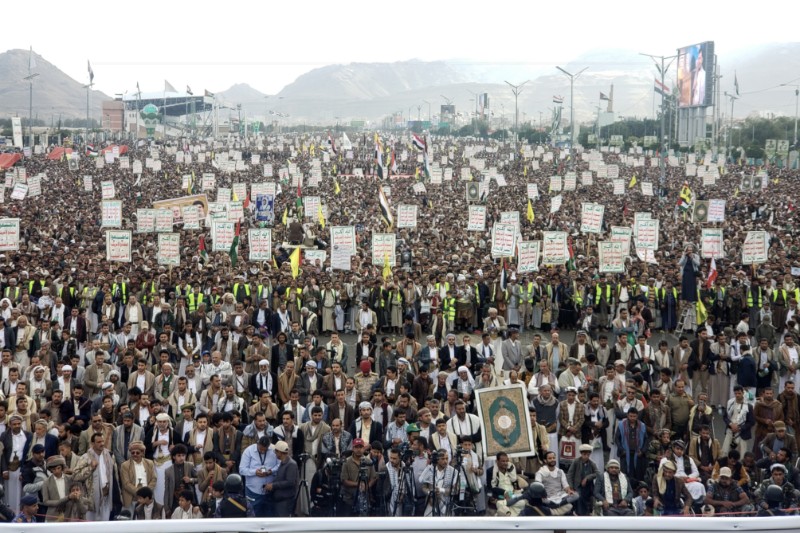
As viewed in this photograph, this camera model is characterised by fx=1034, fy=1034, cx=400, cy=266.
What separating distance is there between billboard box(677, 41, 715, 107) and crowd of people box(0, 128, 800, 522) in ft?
279

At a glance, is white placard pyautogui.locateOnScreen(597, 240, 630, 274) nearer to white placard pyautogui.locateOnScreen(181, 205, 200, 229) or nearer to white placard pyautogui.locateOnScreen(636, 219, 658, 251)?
white placard pyautogui.locateOnScreen(636, 219, 658, 251)

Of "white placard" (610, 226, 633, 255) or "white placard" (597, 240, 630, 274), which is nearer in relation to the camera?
"white placard" (597, 240, 630, 274)

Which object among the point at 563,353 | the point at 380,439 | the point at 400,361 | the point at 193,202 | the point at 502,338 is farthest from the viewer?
the point at 193,202

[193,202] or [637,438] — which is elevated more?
[193,202]

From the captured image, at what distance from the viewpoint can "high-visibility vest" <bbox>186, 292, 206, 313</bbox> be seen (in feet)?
52.5

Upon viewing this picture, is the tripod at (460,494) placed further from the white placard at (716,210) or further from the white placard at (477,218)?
the white placard at (716,210)

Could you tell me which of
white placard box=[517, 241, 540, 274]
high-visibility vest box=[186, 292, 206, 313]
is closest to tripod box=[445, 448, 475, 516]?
high-visibility vest box=[186, 292, 206, 313]

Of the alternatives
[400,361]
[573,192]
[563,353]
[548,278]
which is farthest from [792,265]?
[573,192]

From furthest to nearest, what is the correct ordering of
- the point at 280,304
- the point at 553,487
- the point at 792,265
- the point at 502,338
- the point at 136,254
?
the point at 136,254, the point at 792,265, the point at 280,304, the point at 502,338, the point at 553,487

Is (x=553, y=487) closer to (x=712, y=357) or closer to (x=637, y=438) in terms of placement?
(x=637, y=438)

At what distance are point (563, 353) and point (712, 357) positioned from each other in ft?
6.72

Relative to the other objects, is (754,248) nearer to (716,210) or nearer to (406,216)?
(716,210)

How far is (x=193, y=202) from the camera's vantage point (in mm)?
27922

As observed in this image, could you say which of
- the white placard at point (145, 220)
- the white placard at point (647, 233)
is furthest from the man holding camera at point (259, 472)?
the white placard at point (145, 220)
